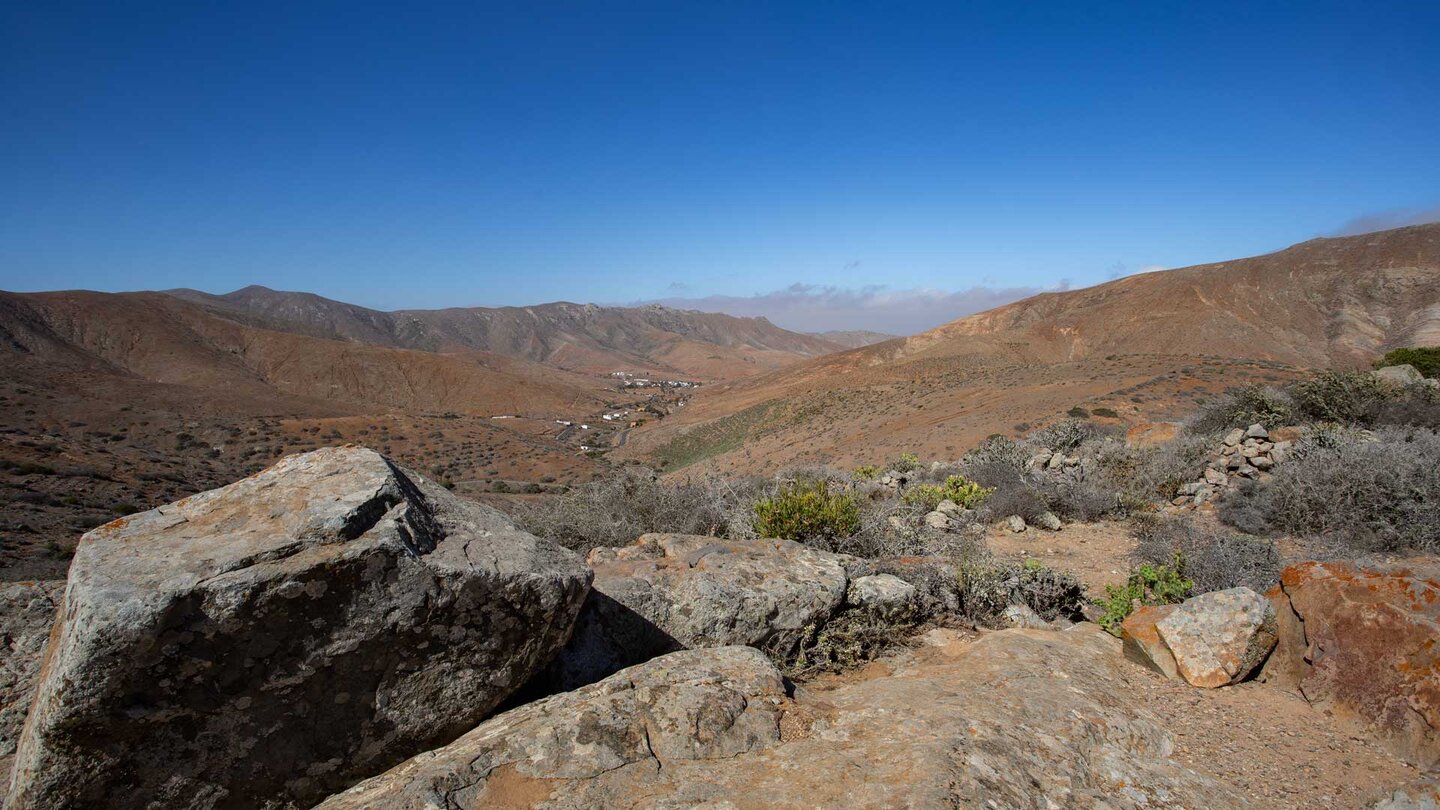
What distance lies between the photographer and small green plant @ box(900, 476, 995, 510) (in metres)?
9.05

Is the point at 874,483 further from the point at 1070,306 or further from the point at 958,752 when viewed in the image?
the point at 1070,306

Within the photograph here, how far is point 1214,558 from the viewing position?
5465 mm

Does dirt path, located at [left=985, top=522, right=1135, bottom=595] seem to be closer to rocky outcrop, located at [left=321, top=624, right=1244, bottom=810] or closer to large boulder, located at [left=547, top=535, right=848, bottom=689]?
rocky outcrop, located at [left=321, top=624, right=1244, bottom=810]

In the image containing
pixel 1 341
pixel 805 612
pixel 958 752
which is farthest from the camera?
pixel 1 341

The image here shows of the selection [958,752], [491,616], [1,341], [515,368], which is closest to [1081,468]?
[958,752]

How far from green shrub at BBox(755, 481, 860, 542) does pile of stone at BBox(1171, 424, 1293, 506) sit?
5765 millimetres

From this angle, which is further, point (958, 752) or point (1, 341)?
point (1, 341)

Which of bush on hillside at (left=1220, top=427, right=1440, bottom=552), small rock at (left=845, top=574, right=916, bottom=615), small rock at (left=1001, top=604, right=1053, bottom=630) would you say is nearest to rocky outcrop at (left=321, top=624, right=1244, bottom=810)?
small rock at (left=845, top=574, right=916, bottom=615)

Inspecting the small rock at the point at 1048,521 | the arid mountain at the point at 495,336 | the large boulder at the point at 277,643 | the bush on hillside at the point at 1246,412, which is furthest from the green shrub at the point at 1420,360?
the arid mountain at the point at 495,336

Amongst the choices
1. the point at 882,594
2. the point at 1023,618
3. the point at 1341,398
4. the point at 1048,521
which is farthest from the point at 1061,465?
the point at 882,594

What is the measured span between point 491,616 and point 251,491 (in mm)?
1451

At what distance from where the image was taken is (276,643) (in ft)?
8.16

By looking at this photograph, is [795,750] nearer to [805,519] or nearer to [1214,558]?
[805,519]

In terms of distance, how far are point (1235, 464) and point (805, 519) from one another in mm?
7195
